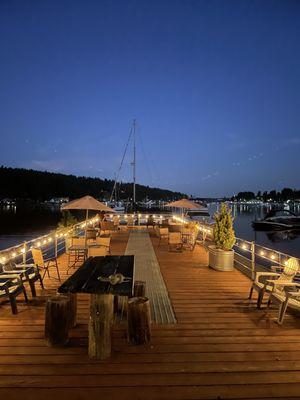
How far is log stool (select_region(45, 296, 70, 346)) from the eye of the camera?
147 inches

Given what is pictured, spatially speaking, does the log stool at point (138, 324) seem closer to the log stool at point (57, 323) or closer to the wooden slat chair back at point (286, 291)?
the log stool at point (57, 323)

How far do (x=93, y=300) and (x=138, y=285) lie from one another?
132cm

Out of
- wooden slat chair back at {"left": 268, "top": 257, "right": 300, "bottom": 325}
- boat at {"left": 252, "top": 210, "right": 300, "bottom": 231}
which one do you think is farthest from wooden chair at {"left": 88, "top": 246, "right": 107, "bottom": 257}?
boat at {"left": 252, "top": 210, "right": 300, "bottom": 231}

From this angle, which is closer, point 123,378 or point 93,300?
point 123,378

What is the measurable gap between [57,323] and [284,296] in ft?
11.3

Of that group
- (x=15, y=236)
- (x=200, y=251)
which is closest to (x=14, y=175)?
(x=15, y=236)

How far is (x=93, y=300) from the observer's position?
3.50 metres

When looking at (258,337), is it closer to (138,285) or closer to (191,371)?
(191,371)

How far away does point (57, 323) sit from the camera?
3781mm

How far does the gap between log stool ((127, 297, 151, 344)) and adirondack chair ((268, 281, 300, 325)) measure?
209 centimetres

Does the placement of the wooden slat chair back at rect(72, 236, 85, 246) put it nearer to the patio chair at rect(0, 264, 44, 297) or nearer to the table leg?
the patio chair at rect(0, 264, 44, 297)

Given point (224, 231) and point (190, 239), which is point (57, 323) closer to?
point (224, 231)

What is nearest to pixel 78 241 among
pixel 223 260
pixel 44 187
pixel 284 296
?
pixel 223 260

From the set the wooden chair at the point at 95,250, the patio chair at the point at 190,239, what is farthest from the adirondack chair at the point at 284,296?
the patio chair at the point at 190,239
